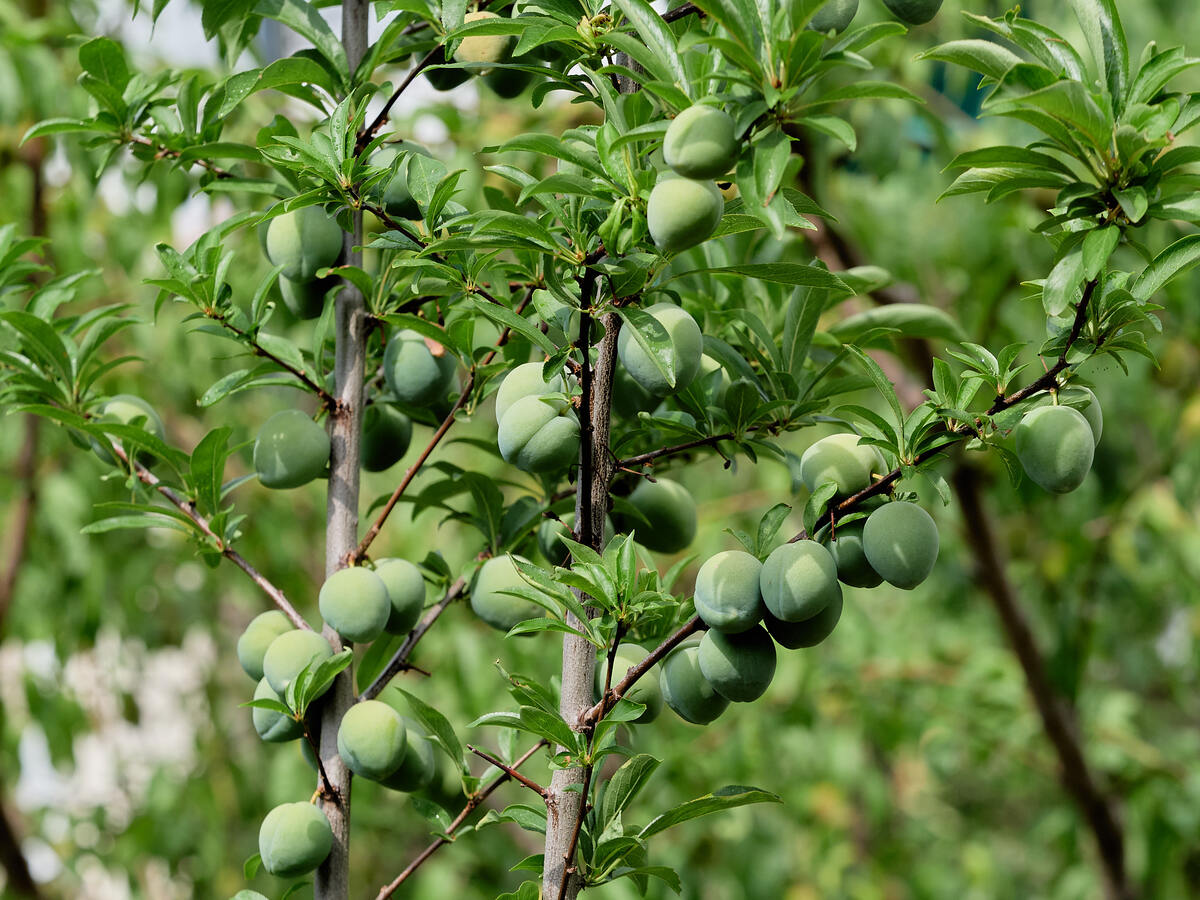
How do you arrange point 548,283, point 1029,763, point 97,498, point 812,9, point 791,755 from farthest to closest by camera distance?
1. point 791,755
2. point 1029,763
3. point 97,498
4. point 548,283
5. point 812,9

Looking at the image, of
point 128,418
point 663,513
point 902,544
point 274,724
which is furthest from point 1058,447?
point 128,418

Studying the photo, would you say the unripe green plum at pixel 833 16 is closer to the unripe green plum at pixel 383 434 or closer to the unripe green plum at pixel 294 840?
the unripe green plum at pixel 383 434

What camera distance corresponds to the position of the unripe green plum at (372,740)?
2.39 feet

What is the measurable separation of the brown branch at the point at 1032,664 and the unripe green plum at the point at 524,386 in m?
1.39

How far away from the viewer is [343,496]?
2.71 feet

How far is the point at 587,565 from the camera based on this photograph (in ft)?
2.04

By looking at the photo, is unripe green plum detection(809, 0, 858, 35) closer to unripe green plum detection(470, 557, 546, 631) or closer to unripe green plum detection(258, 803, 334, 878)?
unripe green plum detection(470, 557, 546, 631)

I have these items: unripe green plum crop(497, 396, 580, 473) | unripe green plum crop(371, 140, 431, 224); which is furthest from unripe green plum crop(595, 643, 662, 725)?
unripe green plum crop(371, 140, 431, 224)

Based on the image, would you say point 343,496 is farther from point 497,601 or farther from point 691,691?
point 691,691

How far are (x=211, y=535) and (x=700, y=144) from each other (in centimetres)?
50

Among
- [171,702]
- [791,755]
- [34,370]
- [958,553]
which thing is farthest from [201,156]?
[171,702]

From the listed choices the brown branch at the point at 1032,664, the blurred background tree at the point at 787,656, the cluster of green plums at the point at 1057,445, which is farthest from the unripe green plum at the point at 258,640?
the brown branch at the point at 1032,664

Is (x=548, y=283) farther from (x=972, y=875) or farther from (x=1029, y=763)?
(x=972, y=875)

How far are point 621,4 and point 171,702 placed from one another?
3215 mm
